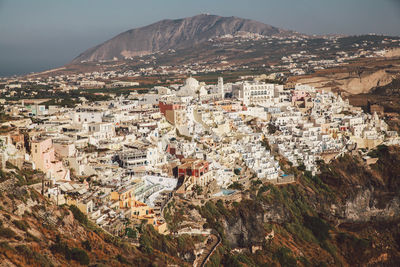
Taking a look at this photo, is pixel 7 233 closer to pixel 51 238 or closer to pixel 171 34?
pixel 51 238

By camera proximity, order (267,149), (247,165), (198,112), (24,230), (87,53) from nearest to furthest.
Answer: (24,230) → (247,165) → (267,149) → (198,112) → (87,53)

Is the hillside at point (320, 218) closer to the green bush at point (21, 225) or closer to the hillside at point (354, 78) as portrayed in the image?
the green bush at point (21, 225)

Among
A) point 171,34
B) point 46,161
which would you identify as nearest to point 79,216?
point 46,161

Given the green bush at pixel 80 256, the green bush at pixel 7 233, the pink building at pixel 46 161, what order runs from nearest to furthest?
1. the green bush at pixel 7 233
2. the green bush at pixel 80 256
3. the pink building at pixel 46 161

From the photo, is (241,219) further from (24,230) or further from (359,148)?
(359,148)

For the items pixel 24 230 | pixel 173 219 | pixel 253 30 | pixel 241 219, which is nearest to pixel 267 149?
pixel 241 219

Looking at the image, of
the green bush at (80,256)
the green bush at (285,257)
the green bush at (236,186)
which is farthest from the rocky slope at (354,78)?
the green bush at (80,256)

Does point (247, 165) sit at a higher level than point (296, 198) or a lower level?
higher
